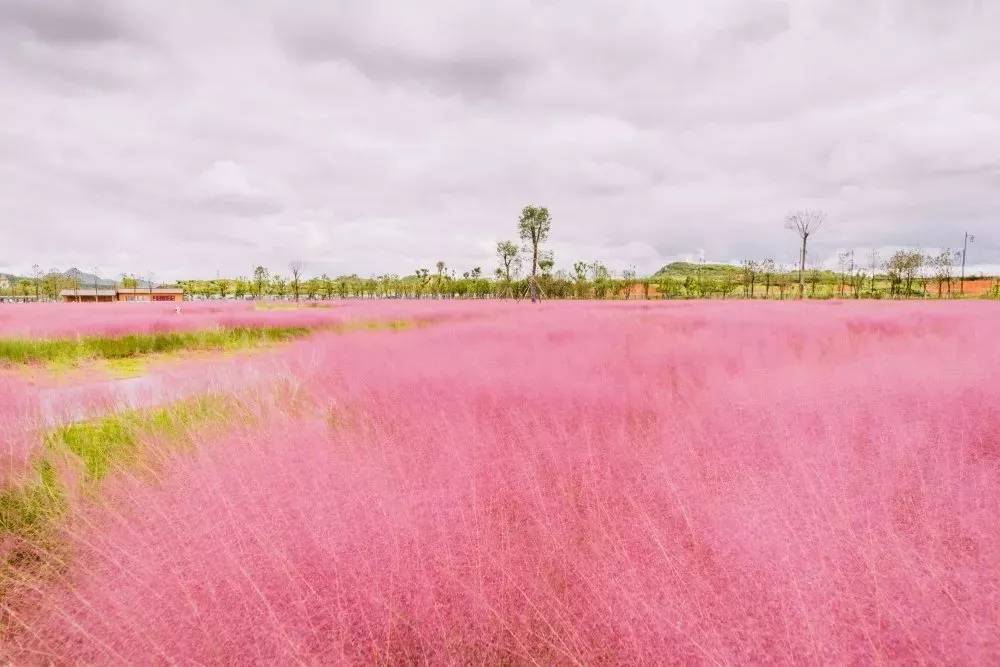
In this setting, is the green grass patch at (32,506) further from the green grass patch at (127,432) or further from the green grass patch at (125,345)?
the green grass patch at (125,345)

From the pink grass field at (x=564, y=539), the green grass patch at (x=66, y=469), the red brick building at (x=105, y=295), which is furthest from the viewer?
the red brick building at (x=105, y=295)

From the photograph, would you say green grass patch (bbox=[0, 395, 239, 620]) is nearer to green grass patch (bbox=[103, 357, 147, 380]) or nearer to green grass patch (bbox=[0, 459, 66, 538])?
green grass patch (bbox=[0, 459, 66, 538])

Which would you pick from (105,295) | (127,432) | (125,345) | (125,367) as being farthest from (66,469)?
(105,295)

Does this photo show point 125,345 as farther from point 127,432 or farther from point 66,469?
point 66,469

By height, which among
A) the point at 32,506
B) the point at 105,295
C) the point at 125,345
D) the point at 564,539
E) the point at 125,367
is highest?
the point at 105,295

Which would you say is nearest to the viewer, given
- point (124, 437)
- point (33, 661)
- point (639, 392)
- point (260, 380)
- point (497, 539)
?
point (33, 661)

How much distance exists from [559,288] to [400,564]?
249 feet

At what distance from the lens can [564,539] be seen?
207 cm

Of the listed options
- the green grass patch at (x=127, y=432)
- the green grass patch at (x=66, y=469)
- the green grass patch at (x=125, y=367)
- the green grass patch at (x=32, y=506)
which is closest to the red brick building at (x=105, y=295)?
the green grass patch at (x=125, y=367)

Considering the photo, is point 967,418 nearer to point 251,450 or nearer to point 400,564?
point 400,564

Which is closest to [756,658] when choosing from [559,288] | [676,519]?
[676,519]

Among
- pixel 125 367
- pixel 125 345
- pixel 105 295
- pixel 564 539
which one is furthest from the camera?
pixel 105 295

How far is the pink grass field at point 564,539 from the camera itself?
5.00ft

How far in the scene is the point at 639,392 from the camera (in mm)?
4055
